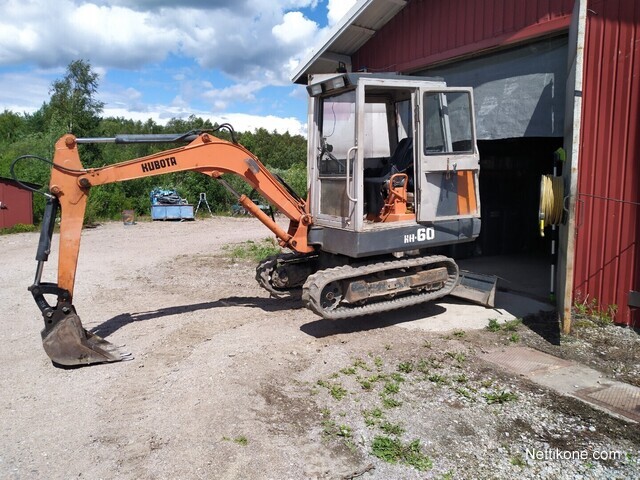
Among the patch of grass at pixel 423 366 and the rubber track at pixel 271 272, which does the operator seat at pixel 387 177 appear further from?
the patch of grass at pixel 423 366

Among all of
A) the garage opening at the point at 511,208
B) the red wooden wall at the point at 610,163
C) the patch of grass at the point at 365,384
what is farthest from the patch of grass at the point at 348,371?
the garage opening at the point at 511,208

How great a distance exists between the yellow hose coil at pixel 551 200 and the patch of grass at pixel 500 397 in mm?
2363

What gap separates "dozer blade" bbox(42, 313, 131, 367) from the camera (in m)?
5.42

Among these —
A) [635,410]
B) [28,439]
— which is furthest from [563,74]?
[28,439]

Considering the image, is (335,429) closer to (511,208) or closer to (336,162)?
(336,162)

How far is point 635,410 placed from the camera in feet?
15.0

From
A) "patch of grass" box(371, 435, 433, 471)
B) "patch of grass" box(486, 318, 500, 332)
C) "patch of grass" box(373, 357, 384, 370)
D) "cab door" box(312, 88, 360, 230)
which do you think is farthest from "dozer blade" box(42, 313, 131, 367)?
"patch of grass" box(486, 318, 500, 332)

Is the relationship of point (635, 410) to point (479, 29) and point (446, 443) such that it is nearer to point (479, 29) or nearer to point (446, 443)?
point (446, 443)

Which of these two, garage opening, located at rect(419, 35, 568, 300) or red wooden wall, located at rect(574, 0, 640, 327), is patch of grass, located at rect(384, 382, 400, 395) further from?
garage opening, located at rect(419, 35, 568, 300)

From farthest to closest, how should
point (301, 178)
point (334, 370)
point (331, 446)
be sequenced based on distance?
point (301, 178), point (334, 370), point (331, 446)

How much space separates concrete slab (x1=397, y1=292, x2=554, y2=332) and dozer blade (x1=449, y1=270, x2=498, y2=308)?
0.12 meters

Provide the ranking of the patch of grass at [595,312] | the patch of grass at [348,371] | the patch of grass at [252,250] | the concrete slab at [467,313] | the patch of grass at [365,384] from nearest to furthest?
the patch of grass at [365,384], the patch of grass at [348,371], the patch of grass at [595,312], the concrete slab at [467,313], the patch of grass at [252,250]

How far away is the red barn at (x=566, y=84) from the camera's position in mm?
6535

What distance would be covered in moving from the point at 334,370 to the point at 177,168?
Answer: 2.86m
